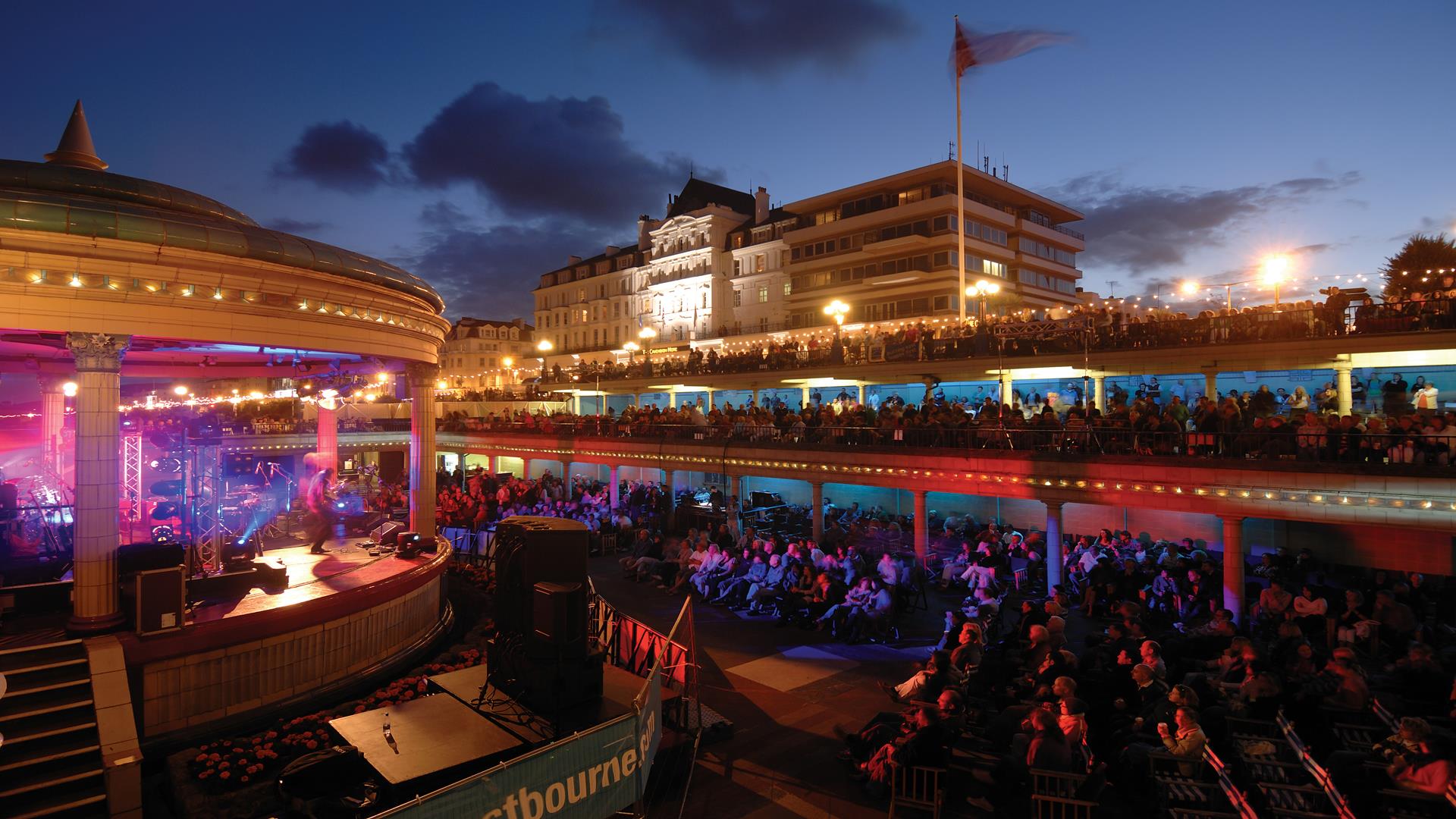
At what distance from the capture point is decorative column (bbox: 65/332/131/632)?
350 inches

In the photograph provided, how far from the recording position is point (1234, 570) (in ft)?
46.3

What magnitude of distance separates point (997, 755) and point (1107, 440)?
1024 centimetres

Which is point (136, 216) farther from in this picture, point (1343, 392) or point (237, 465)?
point (1343, 392)

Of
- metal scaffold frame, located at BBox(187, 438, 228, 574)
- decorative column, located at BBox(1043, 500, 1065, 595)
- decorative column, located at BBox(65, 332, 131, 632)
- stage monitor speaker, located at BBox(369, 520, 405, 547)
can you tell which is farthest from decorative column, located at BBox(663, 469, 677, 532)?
decorative column, located at BBox(65, 332, 131, 632)

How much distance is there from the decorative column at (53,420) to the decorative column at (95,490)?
13.5 metres

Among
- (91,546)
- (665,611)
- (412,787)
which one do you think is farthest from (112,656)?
(665,611)

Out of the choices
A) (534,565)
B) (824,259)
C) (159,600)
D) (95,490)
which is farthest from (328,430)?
(824,259)

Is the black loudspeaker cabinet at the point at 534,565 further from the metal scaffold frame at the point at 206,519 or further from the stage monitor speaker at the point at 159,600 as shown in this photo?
the metal scaffold frame at the point at 206,519

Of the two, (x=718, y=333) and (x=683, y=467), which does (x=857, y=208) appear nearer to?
(x=718, y=333)

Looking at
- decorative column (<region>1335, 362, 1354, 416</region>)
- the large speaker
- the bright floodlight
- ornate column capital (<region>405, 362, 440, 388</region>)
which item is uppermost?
the bright floodlight

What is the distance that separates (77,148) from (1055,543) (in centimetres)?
2123

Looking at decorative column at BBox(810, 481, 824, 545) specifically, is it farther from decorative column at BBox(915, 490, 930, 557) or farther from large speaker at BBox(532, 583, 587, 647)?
large speaker at BBox(532, 583, 587, 647)

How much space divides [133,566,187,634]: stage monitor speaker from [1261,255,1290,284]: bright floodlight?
91.1 ft

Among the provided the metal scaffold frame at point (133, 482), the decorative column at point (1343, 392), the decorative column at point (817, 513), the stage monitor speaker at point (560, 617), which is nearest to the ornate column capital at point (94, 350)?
the stage monitor speaker at point (560, 617)
